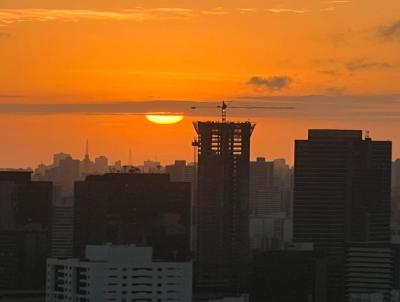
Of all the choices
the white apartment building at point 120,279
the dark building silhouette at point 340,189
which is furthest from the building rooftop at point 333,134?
the white apartment building at point 120,279

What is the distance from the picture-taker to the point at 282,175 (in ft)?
443

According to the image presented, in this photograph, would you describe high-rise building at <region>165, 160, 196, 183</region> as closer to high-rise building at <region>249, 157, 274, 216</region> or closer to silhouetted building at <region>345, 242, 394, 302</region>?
high-rise building at <region>249, 157, 274, 216</region>

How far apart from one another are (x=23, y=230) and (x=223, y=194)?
12.5 meters

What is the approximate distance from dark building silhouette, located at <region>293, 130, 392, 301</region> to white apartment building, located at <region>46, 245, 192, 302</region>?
4780 cm

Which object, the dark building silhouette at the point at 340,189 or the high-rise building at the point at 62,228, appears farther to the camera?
the dark building silhouette at the point at 340,189

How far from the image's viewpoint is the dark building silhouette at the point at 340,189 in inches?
4313

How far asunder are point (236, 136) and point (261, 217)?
11.0 m

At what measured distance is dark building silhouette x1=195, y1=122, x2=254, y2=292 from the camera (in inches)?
4242

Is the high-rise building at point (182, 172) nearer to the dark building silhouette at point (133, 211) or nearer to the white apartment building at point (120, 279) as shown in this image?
the dark building silhouette at point (133, 211)

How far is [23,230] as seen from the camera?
108 m

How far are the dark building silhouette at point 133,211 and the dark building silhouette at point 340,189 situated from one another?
290 inches

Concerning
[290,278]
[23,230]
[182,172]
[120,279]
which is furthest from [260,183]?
[120,279]

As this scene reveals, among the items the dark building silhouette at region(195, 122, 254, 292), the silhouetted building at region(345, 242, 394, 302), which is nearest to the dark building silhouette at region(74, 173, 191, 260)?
the dark building silhouette at region(195, 122, 254, 292)

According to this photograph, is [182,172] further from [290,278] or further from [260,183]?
[290,278]
